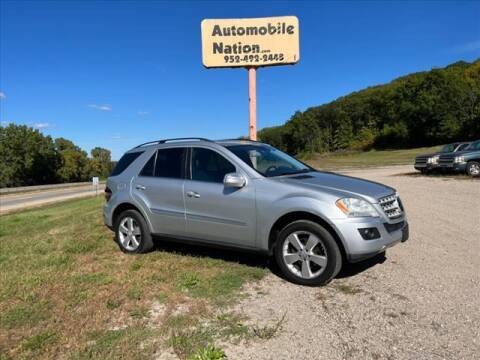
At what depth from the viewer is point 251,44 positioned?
40.7ft

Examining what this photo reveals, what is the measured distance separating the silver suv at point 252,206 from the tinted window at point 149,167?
16mm

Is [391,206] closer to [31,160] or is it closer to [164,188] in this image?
[164,188]

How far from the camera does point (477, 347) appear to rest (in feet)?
10.5

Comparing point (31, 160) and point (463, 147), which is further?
point (31, 160)

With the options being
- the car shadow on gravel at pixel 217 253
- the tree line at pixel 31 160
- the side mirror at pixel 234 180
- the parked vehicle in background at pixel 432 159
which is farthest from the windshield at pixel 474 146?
the tree line at pixel 31 160

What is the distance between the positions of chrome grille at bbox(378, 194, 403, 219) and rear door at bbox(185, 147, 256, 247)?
5.03ft

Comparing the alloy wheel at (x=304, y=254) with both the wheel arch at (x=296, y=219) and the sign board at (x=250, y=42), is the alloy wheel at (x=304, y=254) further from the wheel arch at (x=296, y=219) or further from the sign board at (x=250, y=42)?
the sign board at (x=250, y=42)

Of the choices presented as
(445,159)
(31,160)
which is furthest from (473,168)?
(31,160)

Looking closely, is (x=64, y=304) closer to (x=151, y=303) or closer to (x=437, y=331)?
(x=151, y=303)

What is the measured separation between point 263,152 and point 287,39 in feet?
24.5

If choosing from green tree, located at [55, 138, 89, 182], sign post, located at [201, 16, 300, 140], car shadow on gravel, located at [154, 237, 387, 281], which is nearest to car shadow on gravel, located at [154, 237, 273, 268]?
car shadow on gravel, located at [154, 237, 387, 281]

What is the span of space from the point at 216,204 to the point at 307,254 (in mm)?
1396

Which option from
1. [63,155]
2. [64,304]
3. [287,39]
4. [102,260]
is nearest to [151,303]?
[64,304]

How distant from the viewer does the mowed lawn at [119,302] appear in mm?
3527
